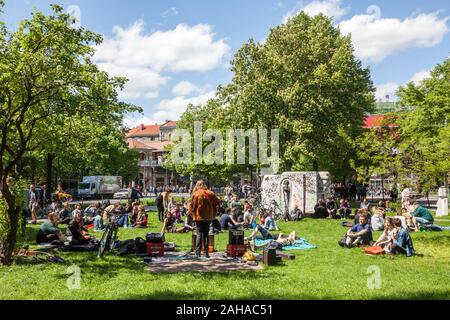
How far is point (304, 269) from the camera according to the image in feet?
33.8

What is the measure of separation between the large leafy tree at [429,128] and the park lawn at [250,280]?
3.70 meters

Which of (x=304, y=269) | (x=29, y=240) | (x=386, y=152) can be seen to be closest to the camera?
(x=304, y=269)

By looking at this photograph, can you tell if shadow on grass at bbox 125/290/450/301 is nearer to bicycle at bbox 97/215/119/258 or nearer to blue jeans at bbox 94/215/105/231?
bicycle at bbox 97/215/119/258

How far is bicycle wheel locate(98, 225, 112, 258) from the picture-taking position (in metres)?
11.7

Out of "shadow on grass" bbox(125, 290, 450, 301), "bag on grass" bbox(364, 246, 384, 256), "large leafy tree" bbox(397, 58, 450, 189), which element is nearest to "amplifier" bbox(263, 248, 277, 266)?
"shadow on grass" bbox(125, 290, 450, 301)

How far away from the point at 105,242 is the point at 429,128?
2635 centimetres

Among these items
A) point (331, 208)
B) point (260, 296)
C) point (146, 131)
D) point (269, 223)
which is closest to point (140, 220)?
point (269, 223)

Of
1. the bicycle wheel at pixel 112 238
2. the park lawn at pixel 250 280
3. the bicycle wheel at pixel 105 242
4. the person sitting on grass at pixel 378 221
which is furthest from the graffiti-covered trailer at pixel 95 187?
the park lawn at pixel 250 280

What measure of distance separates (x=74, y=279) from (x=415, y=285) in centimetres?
684

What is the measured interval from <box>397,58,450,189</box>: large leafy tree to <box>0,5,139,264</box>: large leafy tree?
10292 millimetres

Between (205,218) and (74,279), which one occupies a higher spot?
(205,218)

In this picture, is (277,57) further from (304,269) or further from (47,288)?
(47,288)

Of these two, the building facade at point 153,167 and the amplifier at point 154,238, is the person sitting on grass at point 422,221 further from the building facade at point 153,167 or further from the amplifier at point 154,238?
the building facade at point 153,167
